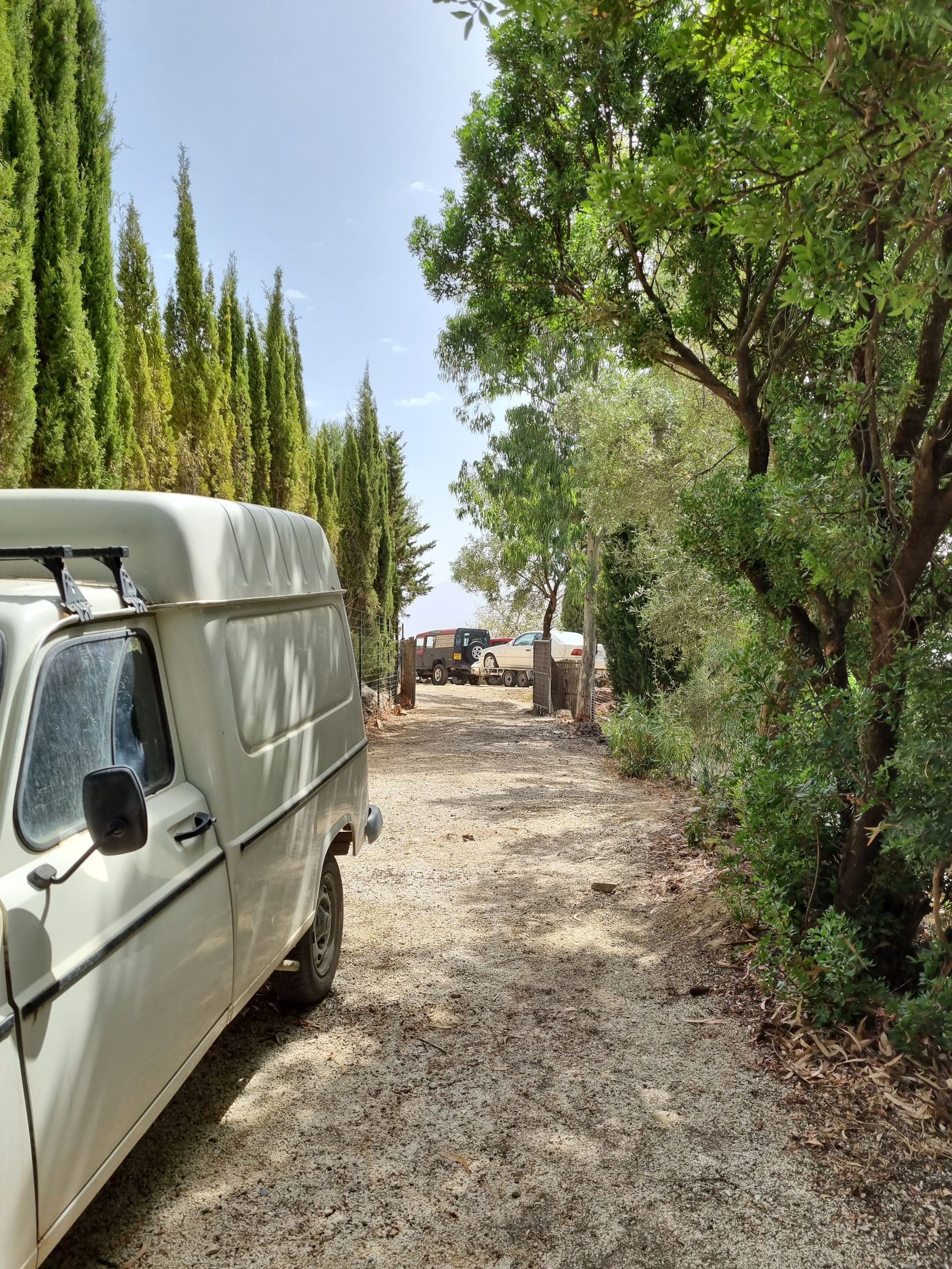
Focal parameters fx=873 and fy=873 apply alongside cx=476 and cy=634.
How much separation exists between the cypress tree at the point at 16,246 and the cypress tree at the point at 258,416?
Answer: 21.2 ft

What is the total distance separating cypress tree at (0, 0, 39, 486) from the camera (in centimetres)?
614

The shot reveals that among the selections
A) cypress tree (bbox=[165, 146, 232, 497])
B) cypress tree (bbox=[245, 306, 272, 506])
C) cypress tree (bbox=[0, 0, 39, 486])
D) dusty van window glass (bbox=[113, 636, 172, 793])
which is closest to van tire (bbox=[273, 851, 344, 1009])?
dusty van window glass (bbox=[113, 636, 172, 793])

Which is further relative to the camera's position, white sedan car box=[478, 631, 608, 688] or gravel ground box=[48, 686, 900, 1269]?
white sedan car box=[478, 631, 608, 688]

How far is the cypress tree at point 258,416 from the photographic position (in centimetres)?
1320

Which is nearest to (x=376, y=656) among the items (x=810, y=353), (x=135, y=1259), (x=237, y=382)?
(x=237, y=382)

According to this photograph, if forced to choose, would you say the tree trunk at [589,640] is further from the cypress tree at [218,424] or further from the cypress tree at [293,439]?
the cypress tree at [218,424]

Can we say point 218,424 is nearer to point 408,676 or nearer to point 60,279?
point 60,279

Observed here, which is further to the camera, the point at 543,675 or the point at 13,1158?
the point at 543,675

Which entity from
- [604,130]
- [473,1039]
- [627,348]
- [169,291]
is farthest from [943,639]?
[169,291]

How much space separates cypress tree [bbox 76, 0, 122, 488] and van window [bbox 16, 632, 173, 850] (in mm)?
5250

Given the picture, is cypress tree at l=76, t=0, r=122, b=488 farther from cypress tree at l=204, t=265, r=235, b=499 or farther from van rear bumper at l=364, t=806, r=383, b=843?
van rear bumper at l=364, t=806, r=383, b=843

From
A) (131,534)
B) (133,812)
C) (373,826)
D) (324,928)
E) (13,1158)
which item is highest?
(131,534)

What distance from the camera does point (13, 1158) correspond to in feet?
5.97

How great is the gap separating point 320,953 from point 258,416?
33.9 feet
